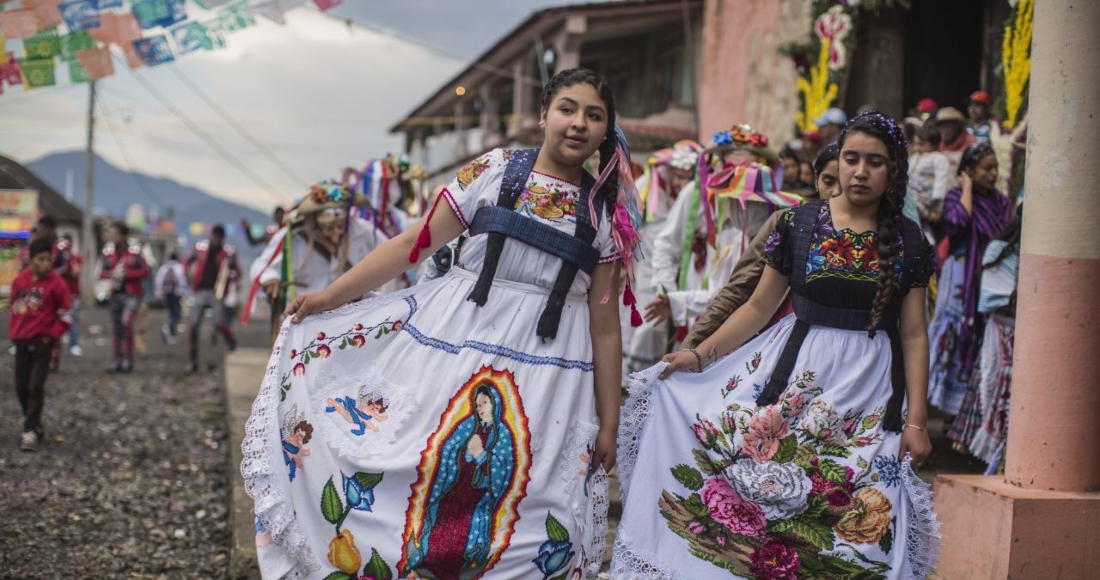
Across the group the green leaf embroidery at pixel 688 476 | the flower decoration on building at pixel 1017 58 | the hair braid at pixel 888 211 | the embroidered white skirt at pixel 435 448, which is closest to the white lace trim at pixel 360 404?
the embroidered white skirt at pixel 435 448

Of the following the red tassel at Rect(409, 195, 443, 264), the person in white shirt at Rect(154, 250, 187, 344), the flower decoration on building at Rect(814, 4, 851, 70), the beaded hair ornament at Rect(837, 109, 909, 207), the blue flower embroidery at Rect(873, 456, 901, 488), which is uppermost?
the flower decoration on building at Rect(814, 4, 851, 70)

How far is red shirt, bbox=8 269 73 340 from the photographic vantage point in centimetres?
857

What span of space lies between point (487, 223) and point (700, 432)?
1.00 m

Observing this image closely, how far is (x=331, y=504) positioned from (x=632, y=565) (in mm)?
1002

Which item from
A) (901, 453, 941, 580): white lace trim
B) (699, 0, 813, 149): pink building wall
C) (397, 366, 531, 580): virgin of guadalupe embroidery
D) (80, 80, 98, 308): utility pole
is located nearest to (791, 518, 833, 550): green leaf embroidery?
(901, 453, 941, 580): white lace trim

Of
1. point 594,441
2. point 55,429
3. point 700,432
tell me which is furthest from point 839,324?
point 55,429

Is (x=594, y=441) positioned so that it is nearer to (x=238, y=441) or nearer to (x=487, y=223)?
(x=487, y=223)

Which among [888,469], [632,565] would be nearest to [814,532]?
[888,469]

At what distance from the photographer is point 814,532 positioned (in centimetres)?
330

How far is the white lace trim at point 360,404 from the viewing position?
3.19m

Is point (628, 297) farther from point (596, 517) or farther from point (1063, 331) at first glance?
point (1063, 331)

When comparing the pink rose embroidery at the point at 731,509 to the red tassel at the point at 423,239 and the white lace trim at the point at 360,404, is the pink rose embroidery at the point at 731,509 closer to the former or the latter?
the white lace trim at the point at 360,404

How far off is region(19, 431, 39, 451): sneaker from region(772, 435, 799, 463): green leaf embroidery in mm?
6690

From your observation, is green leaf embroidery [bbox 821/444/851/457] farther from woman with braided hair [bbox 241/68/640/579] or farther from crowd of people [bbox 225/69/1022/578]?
woman with braided hair [bbox 241/68/640/579]
